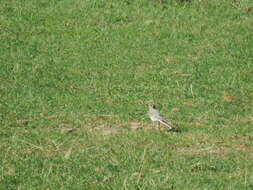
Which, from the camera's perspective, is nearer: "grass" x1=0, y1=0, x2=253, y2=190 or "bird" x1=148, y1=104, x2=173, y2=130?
"grass" x1=0, y1=0, x2=253, y2=190

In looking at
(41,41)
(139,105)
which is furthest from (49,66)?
(139,105)

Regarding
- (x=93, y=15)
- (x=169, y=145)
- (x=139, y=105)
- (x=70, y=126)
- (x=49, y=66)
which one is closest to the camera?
(x=169, y=145)

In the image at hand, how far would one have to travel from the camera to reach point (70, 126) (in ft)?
43.6

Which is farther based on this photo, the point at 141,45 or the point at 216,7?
the point at 216,7

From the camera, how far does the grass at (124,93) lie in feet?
36.0

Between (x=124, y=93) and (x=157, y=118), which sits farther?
(x=124, y=93)

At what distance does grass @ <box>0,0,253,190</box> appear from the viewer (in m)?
11.0

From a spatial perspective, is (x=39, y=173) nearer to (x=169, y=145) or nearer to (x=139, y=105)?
(x=169, y=145)

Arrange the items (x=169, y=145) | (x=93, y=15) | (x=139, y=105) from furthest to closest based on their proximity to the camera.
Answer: (x=93, y=15) → (x=139, y=105) → (x=169, y=145)

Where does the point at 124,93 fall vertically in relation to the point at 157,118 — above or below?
above

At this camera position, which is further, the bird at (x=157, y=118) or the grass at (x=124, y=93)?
the bird at (x=157, y=118)

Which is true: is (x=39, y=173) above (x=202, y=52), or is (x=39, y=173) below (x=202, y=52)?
below

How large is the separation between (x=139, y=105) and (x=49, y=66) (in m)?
2.86

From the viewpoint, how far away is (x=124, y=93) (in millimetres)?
15195
